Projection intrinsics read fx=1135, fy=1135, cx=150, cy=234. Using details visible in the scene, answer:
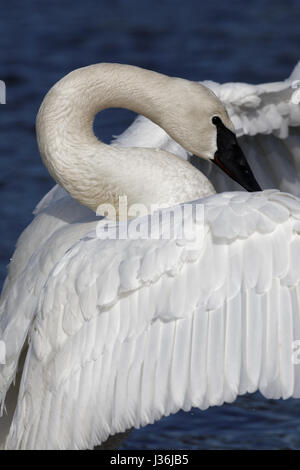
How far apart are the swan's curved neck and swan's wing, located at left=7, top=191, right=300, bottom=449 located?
80cm

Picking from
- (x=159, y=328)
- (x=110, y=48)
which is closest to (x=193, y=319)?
(x=159, y=328)

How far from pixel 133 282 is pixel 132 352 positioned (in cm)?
25

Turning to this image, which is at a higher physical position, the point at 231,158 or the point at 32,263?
the point at 231,158

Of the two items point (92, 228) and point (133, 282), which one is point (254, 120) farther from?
point (133, 282)

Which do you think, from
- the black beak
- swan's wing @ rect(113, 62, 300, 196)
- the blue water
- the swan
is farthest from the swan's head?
the blue water

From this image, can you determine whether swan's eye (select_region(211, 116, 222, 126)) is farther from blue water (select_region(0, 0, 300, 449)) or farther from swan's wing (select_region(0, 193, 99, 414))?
blue water (select_region(0, 0, 300, 449))

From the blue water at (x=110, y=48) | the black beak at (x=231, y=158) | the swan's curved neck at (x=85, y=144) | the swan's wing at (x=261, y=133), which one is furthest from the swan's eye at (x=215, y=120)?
the blue water at (x=110, y=48)

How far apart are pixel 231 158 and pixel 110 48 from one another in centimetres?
669

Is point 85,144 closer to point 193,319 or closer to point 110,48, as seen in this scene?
point 193,319

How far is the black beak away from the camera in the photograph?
4941mm

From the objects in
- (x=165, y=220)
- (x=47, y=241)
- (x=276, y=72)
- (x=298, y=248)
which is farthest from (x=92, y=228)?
(x=276, y=72)

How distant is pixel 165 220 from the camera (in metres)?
3.97

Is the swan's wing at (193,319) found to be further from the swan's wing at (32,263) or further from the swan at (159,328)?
the swan's wing at (32,263)

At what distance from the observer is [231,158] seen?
5066mm
